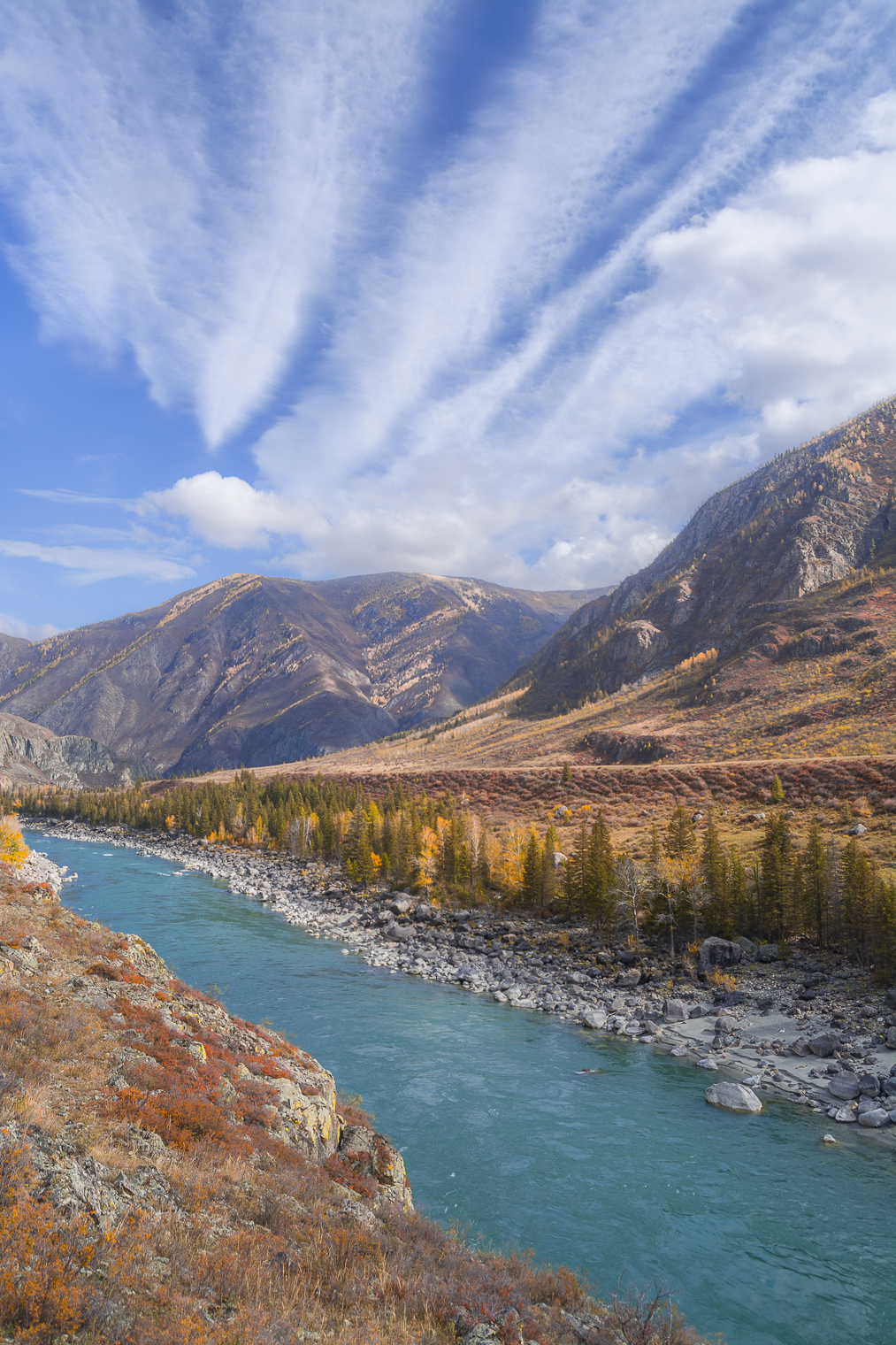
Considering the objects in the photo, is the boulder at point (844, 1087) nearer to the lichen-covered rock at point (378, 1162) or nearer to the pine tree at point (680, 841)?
the lichen-covered rock at point (378, 1162)

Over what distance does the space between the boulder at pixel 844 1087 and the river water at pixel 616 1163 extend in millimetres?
2265

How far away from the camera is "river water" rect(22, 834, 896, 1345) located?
14.9 meters

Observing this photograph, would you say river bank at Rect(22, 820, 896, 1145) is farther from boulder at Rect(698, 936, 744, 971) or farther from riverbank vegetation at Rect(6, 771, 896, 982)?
riverbank vegetation at Rect(6, 771, 896, 982)

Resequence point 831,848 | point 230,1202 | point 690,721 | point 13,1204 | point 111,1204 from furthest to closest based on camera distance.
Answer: point 690,721
point 831,848
point 230,1202
point 111,1204
point 13,1204

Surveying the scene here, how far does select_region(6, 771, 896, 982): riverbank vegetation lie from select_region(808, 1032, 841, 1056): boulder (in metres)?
9.19

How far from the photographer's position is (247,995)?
35344mm

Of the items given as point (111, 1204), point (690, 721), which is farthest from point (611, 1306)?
point (690, 721)

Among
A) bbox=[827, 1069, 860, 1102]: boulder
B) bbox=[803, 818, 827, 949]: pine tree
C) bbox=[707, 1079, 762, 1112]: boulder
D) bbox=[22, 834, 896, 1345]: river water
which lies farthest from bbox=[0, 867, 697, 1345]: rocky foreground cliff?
bbox=[803, 818, 827, 949]: pine tree

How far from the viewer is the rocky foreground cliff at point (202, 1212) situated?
694 centimetres

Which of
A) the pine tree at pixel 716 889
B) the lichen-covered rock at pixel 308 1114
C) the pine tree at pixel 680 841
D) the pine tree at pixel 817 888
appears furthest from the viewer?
the pine tree at pixel 680 841

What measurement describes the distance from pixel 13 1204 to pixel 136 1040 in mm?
7724

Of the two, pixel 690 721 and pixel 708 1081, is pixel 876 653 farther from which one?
pixel 708 1081

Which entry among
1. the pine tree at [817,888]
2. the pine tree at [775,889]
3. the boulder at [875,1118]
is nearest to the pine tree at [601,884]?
the pine tree at [775,889]

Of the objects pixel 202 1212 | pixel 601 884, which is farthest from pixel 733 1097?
pixel 601 884
